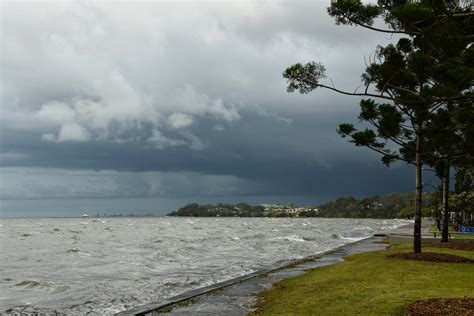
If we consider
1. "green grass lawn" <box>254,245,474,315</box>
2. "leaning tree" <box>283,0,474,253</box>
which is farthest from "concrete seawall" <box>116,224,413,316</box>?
"leaning tree" <box>283,0,474,253</box>

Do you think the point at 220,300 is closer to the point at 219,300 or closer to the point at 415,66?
the point at 219,300

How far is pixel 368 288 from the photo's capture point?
489 inches

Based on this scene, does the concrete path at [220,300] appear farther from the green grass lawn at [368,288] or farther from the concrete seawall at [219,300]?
the green grass lawn at [368,288]

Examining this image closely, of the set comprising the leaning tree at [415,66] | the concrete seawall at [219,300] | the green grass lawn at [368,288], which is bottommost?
the concrete seawall at [219,300]

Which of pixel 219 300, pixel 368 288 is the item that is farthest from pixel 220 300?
pixel 368 288

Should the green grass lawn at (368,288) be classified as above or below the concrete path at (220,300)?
above

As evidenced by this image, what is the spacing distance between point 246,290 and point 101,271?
43.4 ft

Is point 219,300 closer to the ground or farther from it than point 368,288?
closer to the ground

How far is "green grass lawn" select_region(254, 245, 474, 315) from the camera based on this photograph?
1031 centimetres

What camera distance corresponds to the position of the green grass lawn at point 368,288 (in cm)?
1031

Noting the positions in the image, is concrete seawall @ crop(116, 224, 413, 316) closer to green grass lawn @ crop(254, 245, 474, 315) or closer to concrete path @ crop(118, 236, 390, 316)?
concrete path @ crop(118, 236, 390, 316)

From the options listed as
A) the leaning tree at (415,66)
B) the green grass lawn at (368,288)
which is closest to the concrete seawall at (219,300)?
the green grass lawn at (368,288)

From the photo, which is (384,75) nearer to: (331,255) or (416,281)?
(416,281)

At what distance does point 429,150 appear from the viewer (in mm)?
24094
